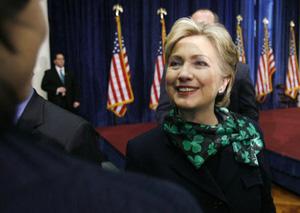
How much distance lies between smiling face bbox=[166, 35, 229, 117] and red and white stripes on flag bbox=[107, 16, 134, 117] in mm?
4942

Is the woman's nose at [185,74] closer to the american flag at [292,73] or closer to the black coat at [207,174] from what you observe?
the black coat at [207,174]

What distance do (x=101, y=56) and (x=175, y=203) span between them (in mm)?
6412

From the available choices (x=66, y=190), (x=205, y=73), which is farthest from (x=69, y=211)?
(x=205, y=73)

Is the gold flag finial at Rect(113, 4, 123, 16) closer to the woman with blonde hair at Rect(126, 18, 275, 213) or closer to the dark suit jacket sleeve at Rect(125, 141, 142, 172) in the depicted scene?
the woman with blonde hair at Rect(126, 18, 275, 213)

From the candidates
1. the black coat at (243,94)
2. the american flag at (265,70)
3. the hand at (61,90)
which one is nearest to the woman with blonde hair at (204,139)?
the black coat at (243,94)

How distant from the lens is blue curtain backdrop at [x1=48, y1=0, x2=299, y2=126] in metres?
6.33

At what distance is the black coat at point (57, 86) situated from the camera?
18.4ft

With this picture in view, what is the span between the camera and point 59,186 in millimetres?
305

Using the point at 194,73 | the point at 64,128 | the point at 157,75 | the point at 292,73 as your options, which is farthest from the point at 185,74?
the point at 292,73

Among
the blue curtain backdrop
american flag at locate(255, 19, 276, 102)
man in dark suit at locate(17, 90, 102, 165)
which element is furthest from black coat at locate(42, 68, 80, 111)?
man in dark suit at locate(17, 90, 102, 165)

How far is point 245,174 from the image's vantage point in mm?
1359

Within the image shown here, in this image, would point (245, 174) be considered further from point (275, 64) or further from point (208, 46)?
point (275, 64)

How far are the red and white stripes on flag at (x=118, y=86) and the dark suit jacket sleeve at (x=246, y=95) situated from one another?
13.8ft

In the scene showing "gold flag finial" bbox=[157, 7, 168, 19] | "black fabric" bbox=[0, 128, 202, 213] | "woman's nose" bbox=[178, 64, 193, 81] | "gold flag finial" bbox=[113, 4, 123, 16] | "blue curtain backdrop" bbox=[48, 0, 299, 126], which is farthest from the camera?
"gold flag finial" bbox=[157, 7, 168, 19]
